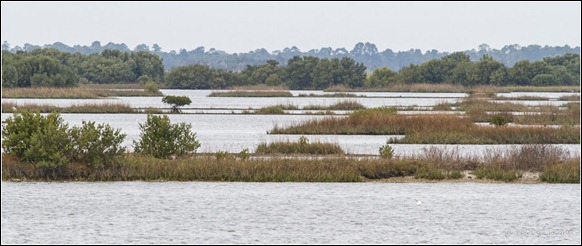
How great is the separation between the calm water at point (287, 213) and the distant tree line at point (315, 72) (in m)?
104

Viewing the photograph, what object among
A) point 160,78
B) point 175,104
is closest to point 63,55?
point 160,78

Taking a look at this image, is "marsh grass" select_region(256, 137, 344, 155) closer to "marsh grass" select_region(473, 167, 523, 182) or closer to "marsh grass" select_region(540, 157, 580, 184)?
"marsh grass" select_region(473, 167, 523, 182)

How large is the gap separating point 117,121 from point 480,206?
3427 centimetres

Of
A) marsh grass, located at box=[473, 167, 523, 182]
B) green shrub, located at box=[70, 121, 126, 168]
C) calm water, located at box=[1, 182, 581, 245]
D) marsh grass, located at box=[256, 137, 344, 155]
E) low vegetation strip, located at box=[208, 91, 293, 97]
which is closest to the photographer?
calm water, located at box=[1, 182, 581, 245]

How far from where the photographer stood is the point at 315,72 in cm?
13738

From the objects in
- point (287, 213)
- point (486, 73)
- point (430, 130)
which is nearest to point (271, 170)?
point (287, 213)

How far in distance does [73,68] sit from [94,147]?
107931mm

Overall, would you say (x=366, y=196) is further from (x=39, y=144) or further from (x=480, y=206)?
(x=39, y=144)

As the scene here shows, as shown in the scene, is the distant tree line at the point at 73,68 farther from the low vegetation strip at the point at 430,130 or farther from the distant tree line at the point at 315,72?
Answer: the low vegetation strip at the point at 430,130

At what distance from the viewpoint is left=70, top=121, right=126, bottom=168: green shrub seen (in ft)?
74.4

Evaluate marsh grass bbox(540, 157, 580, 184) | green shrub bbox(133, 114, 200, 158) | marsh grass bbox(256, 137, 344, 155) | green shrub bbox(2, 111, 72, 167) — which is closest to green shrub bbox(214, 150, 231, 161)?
green shrub bbox(133, 114, 200, 158)

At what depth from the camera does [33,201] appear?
19672 mm

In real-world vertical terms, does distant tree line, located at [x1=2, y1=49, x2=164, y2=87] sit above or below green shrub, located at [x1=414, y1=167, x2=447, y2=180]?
above

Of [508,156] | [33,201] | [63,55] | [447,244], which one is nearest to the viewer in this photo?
[447,244]
